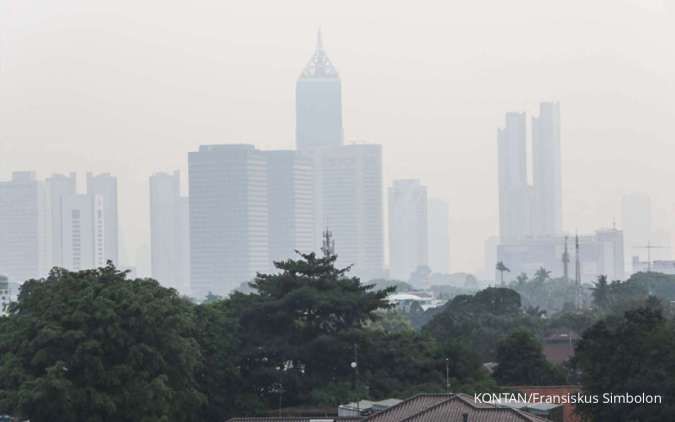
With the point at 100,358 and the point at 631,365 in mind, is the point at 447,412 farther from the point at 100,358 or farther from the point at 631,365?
the point at 100,358

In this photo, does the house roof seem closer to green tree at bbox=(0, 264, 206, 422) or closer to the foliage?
the foliage

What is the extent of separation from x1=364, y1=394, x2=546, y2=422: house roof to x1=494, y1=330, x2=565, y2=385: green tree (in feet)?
49.9

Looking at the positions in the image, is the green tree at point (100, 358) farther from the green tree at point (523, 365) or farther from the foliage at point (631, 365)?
the green tree at point (523, 365)

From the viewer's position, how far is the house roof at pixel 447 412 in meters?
35.0

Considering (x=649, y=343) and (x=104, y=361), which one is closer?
(x=649, y=343)

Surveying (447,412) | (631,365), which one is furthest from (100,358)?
(631,365)

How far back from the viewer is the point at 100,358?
42.3 metres

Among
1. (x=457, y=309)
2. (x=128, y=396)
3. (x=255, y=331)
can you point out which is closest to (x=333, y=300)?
(x=255, y=331)

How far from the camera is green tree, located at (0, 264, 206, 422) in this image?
4159cm

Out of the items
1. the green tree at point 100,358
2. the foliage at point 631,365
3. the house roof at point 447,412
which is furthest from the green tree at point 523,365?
the house roof at point 447,412

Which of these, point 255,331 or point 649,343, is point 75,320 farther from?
point 649,343

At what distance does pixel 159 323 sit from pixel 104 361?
2019mm

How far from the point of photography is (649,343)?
131 feet

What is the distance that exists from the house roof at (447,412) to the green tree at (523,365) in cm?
1521
